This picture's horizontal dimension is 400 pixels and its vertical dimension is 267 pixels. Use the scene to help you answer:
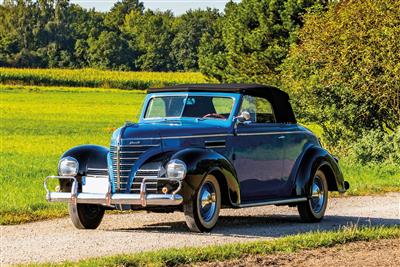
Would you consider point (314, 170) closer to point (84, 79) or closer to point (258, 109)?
point (258, 109)

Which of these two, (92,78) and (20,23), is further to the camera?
(20,23)

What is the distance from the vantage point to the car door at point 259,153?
14.1m

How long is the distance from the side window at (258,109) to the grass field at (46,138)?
3323 mm

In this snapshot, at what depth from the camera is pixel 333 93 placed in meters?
28.2

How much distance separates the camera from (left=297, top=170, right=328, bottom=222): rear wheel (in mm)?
15164

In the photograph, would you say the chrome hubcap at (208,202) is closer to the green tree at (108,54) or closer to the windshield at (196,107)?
the windshield at (196,107)

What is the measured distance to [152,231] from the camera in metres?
13.7

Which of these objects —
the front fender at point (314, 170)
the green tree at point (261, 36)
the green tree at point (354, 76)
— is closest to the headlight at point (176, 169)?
the front fender at point (314, 170)

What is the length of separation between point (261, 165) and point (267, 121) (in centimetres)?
82

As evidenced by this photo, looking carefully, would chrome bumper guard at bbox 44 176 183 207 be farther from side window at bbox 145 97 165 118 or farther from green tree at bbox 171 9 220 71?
green tree at bbox 171 9 220 71

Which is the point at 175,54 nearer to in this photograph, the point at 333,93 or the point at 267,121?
the point at 333,93

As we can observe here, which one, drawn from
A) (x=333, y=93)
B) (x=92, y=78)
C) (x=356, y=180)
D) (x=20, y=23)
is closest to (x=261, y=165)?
(x=356, y=180)

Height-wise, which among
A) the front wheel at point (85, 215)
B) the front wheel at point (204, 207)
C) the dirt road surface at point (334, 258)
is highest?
the front wheel at point (204, 207)

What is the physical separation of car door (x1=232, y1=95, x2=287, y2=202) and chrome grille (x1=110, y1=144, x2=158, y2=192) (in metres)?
1.43
